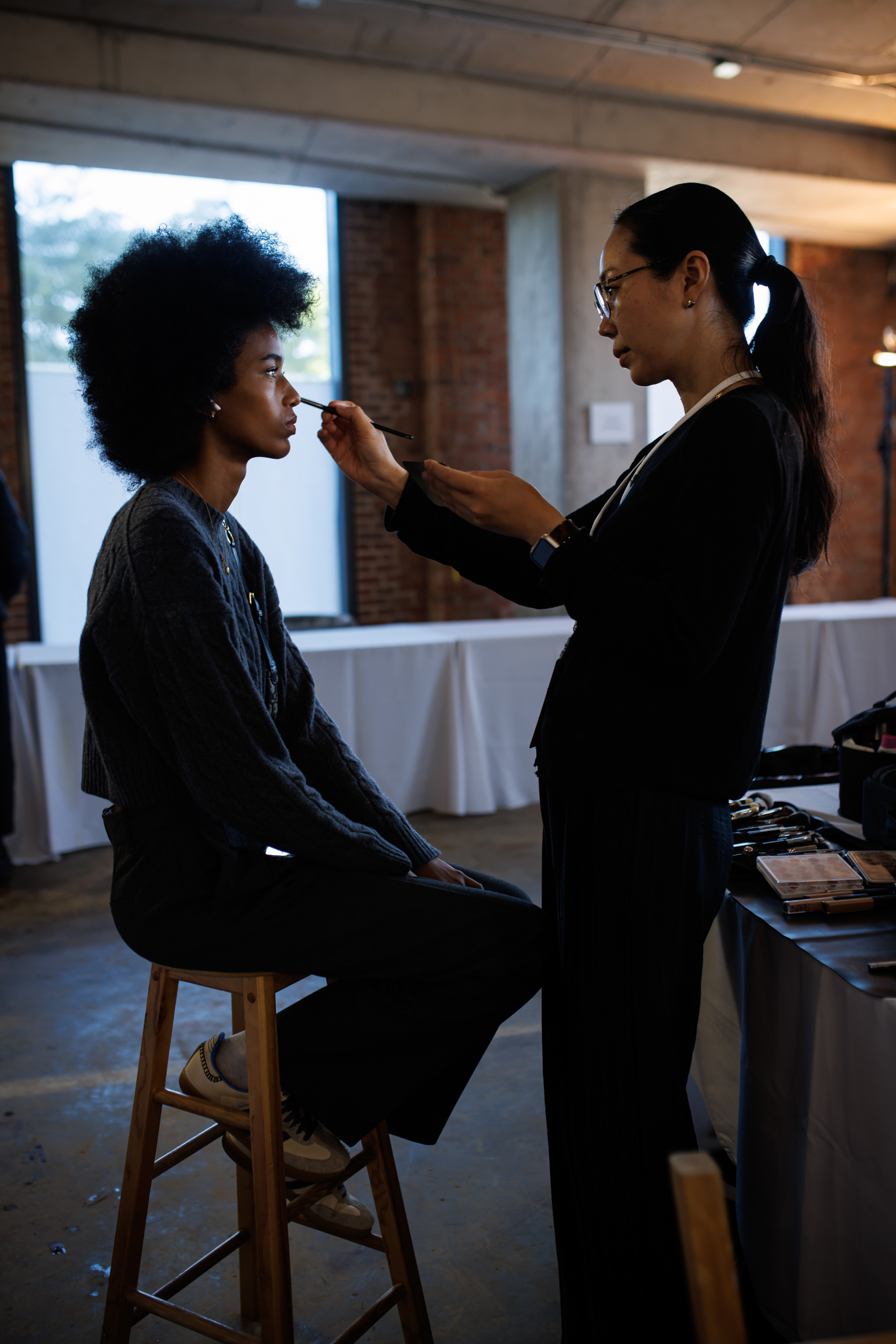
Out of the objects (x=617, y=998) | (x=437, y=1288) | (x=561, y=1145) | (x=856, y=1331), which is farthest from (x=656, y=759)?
(x=437, y=1288)

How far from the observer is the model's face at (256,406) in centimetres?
152

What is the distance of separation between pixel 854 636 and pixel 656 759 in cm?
403

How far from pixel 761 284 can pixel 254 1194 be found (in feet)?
4.38

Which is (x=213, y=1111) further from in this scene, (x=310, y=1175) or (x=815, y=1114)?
(x=815, y=1114)

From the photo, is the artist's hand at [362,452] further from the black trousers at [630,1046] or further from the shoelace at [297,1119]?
the shoelace at [297,1119]

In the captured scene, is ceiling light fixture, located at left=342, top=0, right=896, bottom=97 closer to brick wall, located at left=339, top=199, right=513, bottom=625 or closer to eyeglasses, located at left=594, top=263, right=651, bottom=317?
brick wall, located at left=339, top=199, right=513, bottom=625

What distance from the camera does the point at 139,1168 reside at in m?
1.30

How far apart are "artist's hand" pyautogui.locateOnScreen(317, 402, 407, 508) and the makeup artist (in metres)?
0.30

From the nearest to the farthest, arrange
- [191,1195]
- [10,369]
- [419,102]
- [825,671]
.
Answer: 1. [191,1195]
2. [825,671]
3. [419,102]
4. [10,369]

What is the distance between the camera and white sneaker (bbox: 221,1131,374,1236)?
4.31 feet

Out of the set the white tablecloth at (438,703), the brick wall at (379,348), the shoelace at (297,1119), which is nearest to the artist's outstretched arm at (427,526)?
the shoelace at (297,1119)

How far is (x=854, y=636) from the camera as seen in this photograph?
480 cm

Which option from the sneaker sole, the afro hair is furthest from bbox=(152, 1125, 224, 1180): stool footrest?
the afro hair

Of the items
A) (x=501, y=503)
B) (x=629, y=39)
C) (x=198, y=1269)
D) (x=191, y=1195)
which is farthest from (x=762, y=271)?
(x=629, y=39)
